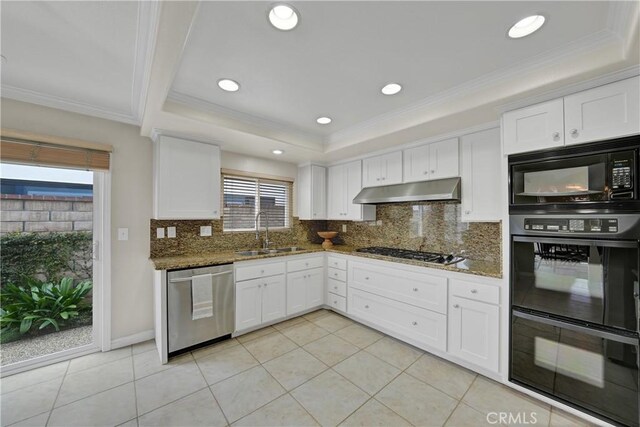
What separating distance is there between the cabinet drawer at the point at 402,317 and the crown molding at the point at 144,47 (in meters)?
3.01

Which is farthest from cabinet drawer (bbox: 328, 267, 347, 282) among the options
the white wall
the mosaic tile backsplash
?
the white wall

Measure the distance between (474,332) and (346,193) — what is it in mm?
2334

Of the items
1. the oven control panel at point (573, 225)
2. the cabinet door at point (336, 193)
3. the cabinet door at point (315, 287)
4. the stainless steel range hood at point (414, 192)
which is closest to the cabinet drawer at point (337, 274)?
the cabinet door at point (315, 287)

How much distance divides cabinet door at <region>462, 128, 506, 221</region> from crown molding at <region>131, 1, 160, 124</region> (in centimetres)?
273

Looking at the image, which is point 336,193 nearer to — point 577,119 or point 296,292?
point 296,292

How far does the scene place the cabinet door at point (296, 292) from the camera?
10.8 feet

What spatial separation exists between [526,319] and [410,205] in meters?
1.75

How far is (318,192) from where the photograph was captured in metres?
A: 4.07

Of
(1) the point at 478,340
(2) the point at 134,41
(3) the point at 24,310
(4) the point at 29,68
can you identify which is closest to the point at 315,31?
(2) the point at 134,41

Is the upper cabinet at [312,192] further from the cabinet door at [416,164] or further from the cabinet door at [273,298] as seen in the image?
the cabinet door at [416,164]

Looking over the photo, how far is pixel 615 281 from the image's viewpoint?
63.8 inches

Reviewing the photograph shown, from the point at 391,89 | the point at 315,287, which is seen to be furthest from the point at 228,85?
the point at 315,287

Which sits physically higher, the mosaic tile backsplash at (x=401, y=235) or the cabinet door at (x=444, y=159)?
the cabinet door at (x=444, y=159)

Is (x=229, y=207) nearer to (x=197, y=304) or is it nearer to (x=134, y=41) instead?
(x=197, y=304)
